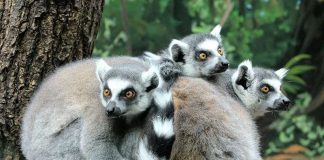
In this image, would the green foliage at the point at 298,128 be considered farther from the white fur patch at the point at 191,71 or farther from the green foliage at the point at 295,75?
the white fur patch at the point at 191,71

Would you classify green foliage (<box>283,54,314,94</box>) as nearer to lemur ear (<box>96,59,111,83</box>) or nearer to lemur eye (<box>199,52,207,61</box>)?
lemur eye (<box>199,52,207,61</box>)

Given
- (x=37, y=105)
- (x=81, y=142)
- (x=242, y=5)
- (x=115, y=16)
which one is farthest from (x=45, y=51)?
(x=242, y=5)

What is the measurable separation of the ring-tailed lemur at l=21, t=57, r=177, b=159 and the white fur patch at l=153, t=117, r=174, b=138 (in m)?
0.21

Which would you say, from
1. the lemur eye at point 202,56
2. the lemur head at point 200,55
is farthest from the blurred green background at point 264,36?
the lemur eye at point 202,56

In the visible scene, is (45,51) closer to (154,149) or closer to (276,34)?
(154,149)

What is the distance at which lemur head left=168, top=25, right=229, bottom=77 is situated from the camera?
4324 millimetres

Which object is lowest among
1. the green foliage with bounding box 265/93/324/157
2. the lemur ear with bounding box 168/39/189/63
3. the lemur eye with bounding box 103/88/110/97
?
the green foliage with bounding box 265/93/324/157

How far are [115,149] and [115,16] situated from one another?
14.0ft

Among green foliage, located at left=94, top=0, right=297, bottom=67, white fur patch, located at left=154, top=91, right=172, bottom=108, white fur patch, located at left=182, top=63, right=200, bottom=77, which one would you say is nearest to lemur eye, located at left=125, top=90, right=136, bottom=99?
white fur patch, located at left=154, top=91, right=172, bottom=108

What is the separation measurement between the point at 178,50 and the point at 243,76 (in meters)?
0.64

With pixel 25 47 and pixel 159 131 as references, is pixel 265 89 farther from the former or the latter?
pixel 25 47

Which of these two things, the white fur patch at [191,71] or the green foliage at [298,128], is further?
the green foliage at [298,128]

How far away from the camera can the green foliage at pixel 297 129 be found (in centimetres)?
761

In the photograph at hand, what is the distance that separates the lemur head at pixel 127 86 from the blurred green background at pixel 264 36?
3828 millimetres
